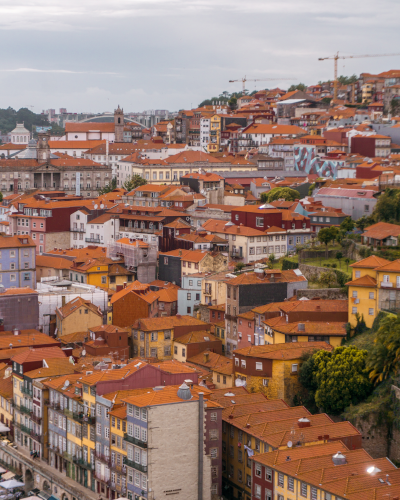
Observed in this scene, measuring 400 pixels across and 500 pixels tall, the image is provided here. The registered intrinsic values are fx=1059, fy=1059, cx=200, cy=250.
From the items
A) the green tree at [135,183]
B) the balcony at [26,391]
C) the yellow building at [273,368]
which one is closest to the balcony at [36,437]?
the balcony at [26,391]

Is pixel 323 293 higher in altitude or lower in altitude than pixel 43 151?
lower

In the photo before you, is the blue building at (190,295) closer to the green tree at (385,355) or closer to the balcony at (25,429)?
the balcony at (25,429)

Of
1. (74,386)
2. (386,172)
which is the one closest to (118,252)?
(386,172)

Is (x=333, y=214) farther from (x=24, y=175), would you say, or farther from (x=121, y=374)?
(x=24, y=175)

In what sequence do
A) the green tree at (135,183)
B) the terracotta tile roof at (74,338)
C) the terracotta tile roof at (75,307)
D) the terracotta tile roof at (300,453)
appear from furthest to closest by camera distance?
the green tree at (135,183)
the terracotta tile roof at (75,307)
the terracotta tile roof at (74,338)
the terracotta tile roof at (300,453)

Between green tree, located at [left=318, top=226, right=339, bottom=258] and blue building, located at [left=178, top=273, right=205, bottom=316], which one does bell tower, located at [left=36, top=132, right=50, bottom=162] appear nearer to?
blue building, located at [left=178, top=273, right=205, bottom=316]

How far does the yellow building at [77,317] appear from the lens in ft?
218

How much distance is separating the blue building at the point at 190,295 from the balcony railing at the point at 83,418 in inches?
881

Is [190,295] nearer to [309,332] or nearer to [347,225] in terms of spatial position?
[347,225]

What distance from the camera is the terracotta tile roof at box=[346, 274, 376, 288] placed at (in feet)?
181

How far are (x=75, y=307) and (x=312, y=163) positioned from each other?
55533 mm

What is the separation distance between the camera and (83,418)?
156 feet

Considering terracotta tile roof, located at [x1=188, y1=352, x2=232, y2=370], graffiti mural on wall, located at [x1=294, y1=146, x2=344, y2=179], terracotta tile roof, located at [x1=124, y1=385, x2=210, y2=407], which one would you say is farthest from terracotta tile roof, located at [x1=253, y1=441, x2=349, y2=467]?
graffiti mural on wall, located at [x1=294, y1=146, x2=344, y2=179]

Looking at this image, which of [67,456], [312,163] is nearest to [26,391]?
[67,456]
